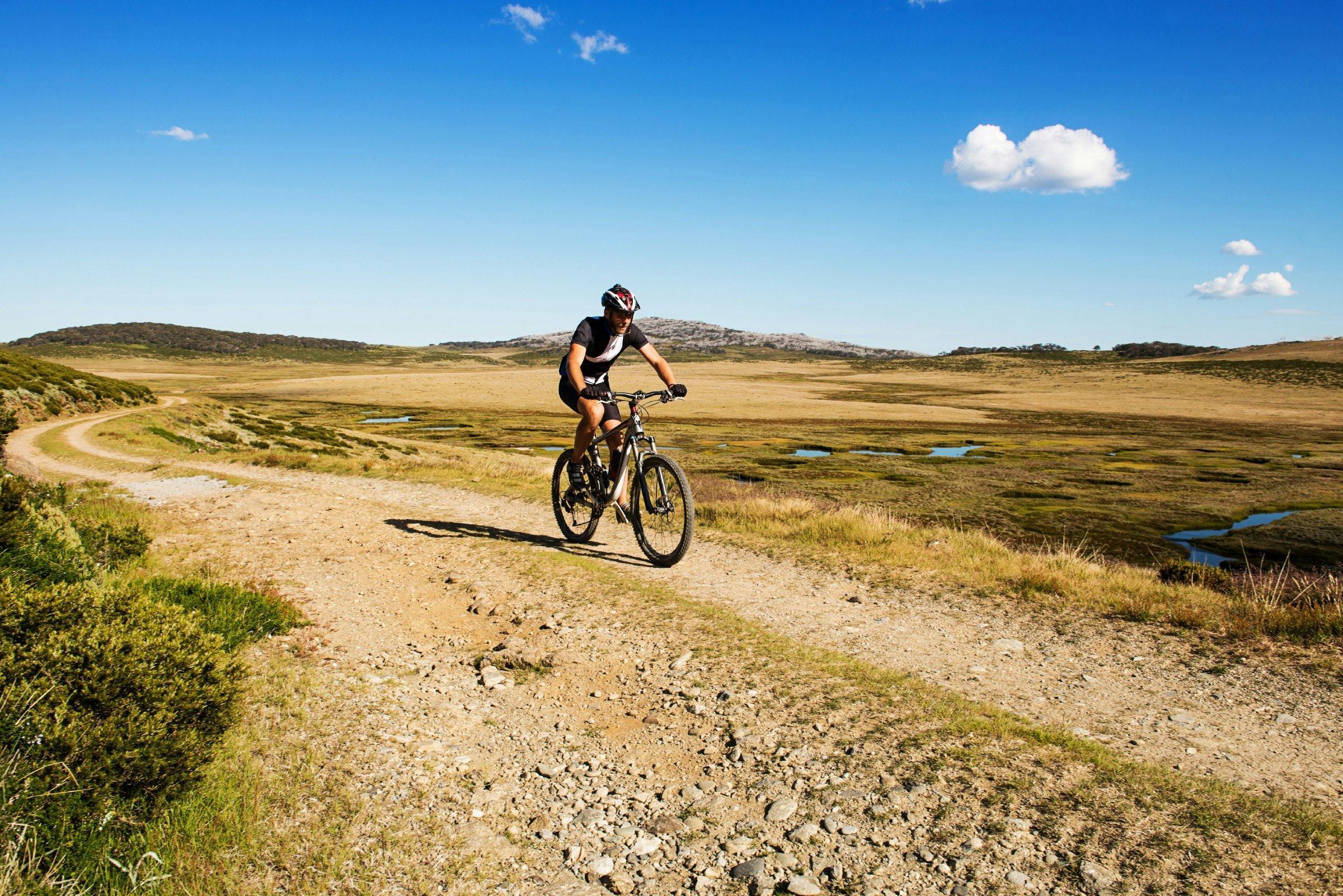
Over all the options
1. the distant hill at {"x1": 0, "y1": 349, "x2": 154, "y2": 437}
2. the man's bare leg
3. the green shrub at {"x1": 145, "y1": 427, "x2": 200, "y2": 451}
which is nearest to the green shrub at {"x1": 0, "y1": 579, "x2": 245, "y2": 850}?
the man's bare leg

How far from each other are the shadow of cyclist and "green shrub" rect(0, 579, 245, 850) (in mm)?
6305

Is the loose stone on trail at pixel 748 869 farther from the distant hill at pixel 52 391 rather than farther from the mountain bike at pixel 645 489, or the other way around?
the distant hill at pixel 52 391

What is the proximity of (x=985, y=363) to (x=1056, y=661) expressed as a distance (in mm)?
192378

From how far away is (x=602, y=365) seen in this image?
988 centimetres

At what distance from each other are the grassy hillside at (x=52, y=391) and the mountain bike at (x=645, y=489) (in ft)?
111

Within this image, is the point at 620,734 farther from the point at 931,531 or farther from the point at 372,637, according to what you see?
the point at 931,531

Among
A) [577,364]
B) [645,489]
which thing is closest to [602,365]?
[577,364]

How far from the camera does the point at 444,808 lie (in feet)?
13.8

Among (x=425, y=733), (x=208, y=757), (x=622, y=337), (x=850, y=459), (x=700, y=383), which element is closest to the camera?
(x=208, y=757)

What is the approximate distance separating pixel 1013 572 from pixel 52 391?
5114 cm

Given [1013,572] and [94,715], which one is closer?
[94,715]

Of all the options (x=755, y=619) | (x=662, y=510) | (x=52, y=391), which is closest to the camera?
(x=755, y=619)

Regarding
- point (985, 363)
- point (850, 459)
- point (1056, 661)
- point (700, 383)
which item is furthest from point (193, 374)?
point (1056, 661)

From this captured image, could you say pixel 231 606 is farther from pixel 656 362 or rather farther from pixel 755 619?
pixel 656 362
